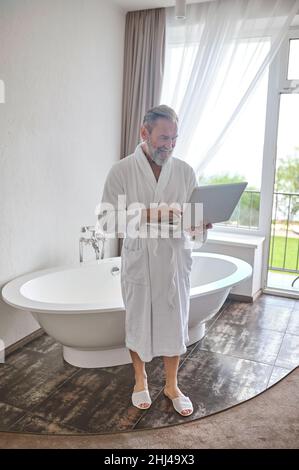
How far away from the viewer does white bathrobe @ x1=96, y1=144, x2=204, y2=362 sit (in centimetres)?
217

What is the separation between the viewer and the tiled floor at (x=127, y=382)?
2.14 metres

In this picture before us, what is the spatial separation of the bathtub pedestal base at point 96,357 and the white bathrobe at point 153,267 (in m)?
0.46

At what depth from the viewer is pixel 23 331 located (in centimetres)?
295

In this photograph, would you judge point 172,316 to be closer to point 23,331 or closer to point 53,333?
point 53,333

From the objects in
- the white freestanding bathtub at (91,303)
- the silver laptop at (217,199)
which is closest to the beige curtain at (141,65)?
the white freestanding bathtub at (91,303)

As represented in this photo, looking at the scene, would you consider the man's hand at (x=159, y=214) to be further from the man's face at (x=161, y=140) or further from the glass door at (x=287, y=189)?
the glass door at (x=287, y=189)

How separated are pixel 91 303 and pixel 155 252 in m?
0.55

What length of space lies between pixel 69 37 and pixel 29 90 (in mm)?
638

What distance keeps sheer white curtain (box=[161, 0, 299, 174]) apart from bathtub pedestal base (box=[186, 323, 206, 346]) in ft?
4.71

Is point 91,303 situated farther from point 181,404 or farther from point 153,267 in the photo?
point 181,404

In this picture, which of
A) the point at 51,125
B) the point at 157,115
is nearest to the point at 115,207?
the point at 157,115

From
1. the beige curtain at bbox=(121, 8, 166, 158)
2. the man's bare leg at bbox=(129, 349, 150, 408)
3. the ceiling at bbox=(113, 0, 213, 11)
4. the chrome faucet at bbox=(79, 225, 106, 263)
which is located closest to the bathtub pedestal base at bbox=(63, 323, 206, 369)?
the man's bare leg at bbox=(129, 349, 150, 408)

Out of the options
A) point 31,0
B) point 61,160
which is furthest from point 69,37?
point 61,160

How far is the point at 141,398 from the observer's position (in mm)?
2275
